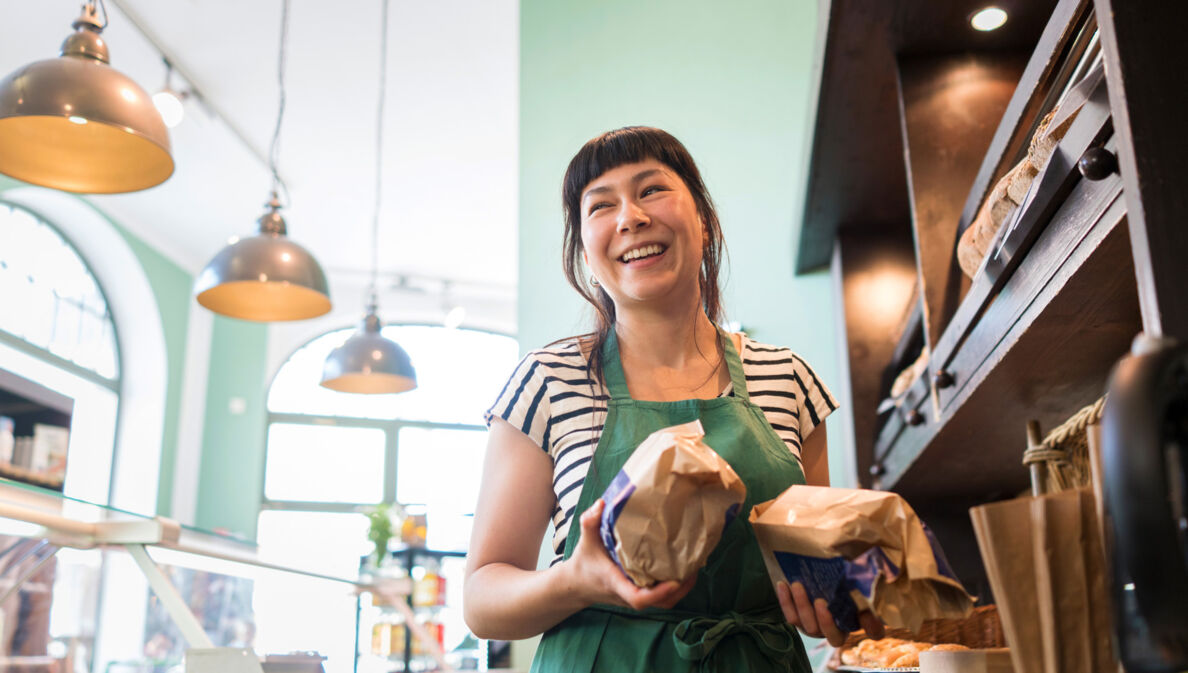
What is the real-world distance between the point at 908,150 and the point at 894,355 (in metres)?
1.00

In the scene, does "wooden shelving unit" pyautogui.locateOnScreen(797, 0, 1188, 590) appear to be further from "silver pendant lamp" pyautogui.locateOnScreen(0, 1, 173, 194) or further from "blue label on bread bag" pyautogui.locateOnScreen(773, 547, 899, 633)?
"silver pendant lamp" pyautogui.locateOnScreen(0, 1, 173, 194)

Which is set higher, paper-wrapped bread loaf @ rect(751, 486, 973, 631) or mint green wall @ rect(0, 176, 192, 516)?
mint green wall @ rect(0, 176, 192, 516)

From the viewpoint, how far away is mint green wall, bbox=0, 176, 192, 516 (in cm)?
813

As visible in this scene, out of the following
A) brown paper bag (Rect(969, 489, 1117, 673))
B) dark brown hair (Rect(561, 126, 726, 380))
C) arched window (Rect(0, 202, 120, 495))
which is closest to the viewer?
brown paper bag (Rect(969, 489, 1117, 673))

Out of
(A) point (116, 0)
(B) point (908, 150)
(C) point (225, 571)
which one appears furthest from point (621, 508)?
(A) point (116, 0)

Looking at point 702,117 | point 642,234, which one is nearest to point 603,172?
point 642,234

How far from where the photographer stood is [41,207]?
7.11 m

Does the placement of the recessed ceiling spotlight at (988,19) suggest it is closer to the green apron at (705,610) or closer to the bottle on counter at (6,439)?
the green apron at (705,610)

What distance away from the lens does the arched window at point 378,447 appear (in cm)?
962

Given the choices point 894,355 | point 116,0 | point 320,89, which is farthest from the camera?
point 320,89

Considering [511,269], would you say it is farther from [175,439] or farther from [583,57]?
[583,57]

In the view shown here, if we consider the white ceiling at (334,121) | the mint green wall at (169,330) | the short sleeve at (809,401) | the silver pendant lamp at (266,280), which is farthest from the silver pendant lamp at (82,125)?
the mint green wall at (169,330)

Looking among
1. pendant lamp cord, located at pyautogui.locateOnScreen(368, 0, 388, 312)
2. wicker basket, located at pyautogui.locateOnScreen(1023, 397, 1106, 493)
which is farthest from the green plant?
wicker basket, located at pyautogui.locateOnScreen(1023, 397, 1106, 493)

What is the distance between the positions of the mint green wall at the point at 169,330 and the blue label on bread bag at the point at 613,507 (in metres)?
7.90
